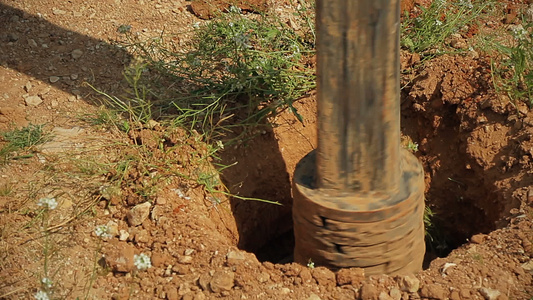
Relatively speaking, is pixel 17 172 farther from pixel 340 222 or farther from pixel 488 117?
pixel 488 117

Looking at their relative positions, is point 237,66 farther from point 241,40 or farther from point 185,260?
point 185,260

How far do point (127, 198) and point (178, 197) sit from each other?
252mm

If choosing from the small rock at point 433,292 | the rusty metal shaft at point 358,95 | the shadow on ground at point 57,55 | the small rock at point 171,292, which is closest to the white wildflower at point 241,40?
the shadow on ground at point 57,55

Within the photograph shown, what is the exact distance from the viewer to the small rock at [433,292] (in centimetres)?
284

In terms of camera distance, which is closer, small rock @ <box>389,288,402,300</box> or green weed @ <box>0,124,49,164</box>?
small rock @ <box>389,288,402,300</box>

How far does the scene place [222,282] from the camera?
2926mm

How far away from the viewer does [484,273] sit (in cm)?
294

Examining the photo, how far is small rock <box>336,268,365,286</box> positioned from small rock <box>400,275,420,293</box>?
176mm

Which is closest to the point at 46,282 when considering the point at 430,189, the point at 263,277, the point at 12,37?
the point at 263,277

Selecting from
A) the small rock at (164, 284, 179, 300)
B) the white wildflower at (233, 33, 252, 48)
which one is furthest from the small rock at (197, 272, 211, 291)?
the white wildflower at (233, 33, 252, 48)

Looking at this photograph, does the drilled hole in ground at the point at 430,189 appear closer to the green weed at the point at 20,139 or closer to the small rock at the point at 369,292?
the green weed at the point at 20,139

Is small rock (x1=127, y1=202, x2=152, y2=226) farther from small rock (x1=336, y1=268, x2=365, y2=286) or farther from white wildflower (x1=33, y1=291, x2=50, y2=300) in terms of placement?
small rock (x1=336, y1=268, x2=365, y2=286)

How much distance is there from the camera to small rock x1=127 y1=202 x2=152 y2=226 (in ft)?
10.8

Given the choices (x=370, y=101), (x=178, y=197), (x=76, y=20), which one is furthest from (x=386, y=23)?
(x=76, y=20)
